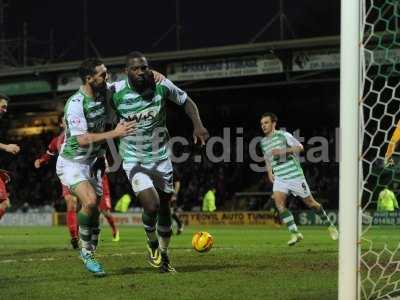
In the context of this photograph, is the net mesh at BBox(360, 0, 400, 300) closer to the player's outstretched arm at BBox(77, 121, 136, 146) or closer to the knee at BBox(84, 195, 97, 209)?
the player's outstretched arm at BBox(77, 121, 136, 146)

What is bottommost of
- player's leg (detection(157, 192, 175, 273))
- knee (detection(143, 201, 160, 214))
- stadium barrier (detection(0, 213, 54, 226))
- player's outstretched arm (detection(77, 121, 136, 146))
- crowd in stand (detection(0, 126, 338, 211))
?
stadium barrier (detection(0, 213, 54, 226))

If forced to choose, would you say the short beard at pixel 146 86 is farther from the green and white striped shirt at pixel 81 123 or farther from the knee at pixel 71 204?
the knee at pixel 71 204

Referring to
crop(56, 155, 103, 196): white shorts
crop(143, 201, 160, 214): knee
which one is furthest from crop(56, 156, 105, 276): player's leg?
crop(143, 201, 160, 214): knee

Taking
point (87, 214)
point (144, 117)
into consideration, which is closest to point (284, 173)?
point (144, 117)

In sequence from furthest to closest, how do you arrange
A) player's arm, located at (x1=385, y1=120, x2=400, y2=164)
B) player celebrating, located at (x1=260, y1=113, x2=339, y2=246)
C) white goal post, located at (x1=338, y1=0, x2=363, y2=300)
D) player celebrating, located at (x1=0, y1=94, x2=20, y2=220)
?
player celebrating, located at (x1=260, y1=113, x2=339, y2=246), player celebrating, located at (x1=0, y1=94, x2=20, y2=220), player's arm, located at (x1=385, y1=120, x2=400, y2=164), white goal post, located at (x1=338, y1=0, x2=363, y2=300)

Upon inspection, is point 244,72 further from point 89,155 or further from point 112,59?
point 89,155

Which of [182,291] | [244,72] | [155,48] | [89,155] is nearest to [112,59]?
[155,48]

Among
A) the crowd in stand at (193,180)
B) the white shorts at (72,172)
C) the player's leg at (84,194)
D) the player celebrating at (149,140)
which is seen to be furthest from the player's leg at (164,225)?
the crowd in stand at (193,180)

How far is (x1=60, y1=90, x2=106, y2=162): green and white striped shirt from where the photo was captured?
24.1ft

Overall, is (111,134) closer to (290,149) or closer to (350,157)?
(350,157)

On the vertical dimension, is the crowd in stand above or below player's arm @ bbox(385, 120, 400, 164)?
below

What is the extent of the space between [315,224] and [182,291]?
19136mm

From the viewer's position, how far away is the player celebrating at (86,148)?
7355 millimetres

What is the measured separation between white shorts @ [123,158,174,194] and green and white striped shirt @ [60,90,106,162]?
48 centimetres
